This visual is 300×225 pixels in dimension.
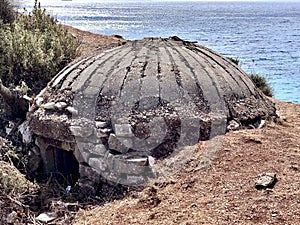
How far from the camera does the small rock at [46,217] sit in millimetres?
4404

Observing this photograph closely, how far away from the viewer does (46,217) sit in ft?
14.5

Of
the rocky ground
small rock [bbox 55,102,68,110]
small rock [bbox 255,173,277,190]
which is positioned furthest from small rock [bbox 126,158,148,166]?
small rock [bbox 255,173,277,190]

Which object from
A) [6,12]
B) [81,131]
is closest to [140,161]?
[81,131]

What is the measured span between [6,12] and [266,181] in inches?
324

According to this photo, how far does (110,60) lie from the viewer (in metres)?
5.90

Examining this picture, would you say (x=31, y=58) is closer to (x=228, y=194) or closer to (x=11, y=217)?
(x=11, y=217)

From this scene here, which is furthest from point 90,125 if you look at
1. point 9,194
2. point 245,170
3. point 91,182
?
point 245,170

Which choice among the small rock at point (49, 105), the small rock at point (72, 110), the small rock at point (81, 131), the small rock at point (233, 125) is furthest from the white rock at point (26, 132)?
the small rock at point (233, 125)

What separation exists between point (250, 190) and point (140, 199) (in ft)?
3.84

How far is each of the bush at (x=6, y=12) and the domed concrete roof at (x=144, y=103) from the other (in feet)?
15.4

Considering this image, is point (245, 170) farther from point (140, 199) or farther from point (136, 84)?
point (136, 84)

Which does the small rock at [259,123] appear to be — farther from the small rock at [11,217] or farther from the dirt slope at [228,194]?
the small rock at [11,217]

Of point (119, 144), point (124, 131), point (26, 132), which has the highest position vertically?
point (124, 131)

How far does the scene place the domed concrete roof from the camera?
498 centimetres
